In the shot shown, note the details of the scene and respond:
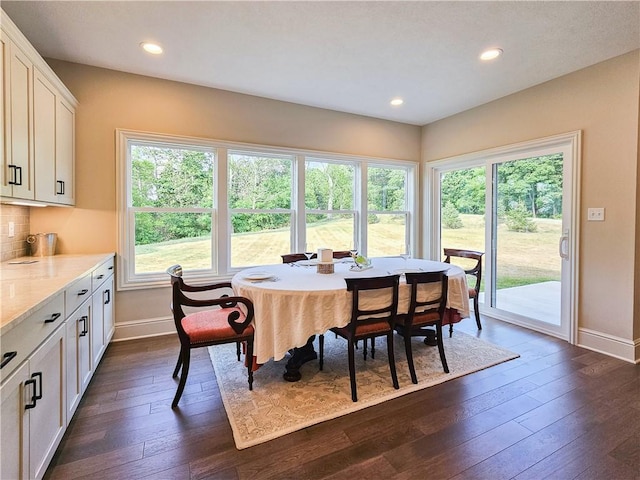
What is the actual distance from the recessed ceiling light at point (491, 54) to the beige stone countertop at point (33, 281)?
12.1 ft

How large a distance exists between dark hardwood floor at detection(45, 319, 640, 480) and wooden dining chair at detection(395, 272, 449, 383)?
39cm

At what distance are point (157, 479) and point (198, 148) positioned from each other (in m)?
3.17

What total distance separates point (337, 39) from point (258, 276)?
2.11 m

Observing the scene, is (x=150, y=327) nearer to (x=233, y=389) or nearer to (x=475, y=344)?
(x=233, y=389)

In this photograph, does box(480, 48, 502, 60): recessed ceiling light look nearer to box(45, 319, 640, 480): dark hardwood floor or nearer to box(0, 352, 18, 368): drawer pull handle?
box(45, 319, 640, 480): dark hardwood floor

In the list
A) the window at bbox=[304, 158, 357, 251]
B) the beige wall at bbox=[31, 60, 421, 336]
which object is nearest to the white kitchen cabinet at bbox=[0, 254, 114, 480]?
the beige wall at bbox=[31, 60, 421, 336]

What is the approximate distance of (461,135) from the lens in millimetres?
4504

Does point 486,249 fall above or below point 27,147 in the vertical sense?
below

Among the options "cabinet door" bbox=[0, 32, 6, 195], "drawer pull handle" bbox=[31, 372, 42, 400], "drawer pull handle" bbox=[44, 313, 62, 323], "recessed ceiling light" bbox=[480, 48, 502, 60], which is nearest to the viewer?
"drawer pull handle" bbox=[31, 372, 42, 400]

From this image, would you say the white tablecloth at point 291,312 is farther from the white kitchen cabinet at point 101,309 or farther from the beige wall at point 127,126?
the beige wall at point 127,126

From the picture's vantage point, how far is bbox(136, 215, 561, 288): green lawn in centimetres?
357

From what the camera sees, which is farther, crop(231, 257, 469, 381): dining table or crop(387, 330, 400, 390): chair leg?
crop(387, 330, 400, 390): chair leg

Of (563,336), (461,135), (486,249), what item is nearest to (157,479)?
(563,336)

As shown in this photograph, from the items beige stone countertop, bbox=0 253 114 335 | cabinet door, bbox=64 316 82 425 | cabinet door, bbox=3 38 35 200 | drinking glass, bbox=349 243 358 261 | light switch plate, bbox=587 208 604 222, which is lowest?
cabinet door, bbox=64 316 82 425
